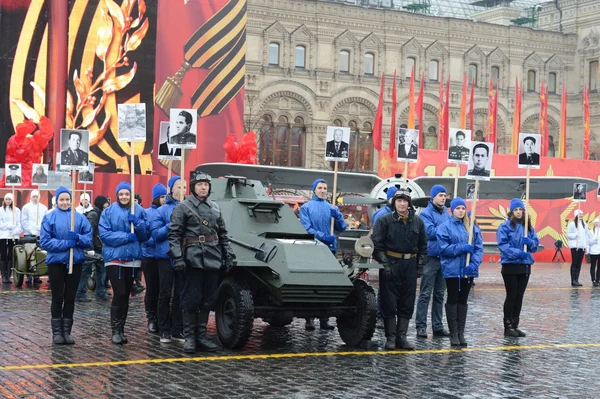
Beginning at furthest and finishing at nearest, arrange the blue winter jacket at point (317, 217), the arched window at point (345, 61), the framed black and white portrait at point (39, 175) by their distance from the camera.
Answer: the arched window at point (345, 61)
the framed black and white portrait at point (39, 175)
the blue winter jacket at point (317, 217)

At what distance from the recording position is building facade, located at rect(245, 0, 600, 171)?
54906mm

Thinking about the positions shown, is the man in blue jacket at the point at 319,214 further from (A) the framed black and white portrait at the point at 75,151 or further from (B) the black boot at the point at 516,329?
(A) the framed black and white portrait at the point at 75,151

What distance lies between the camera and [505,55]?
61.7 meters

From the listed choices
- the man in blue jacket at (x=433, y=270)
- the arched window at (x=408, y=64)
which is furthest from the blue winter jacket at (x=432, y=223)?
the arched window at (x=408, y=64)

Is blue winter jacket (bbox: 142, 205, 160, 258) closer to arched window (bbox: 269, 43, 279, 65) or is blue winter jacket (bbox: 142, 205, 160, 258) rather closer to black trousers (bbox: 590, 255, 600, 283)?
black trousers (bbox: 590, 255, 600, 283)

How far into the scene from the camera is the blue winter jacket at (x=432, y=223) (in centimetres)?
A: 1354

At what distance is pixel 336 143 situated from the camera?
1677 centimetres

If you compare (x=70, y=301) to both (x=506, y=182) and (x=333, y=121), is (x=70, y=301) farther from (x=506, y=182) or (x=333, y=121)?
(x=333, y=121)

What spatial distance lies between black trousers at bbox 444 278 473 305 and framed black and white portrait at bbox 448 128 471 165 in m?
2.83

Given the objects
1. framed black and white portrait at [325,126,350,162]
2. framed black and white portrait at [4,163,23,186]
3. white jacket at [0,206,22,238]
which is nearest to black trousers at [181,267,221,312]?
framed black and white portrait at [325,126,350,162]

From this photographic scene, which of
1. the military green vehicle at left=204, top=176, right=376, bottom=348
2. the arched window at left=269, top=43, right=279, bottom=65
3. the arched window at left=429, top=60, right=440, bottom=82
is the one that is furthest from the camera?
the arched window at left=429, top=60, right=440, bottom=82

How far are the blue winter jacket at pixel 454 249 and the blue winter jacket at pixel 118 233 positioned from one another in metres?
Result: 3.67

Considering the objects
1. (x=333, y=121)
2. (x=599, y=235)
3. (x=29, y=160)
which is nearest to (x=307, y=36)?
(x=333, y=121)

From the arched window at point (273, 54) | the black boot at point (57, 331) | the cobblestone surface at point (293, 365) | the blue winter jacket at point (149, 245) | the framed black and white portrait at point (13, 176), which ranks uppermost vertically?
the arched window at point (273, 54)
